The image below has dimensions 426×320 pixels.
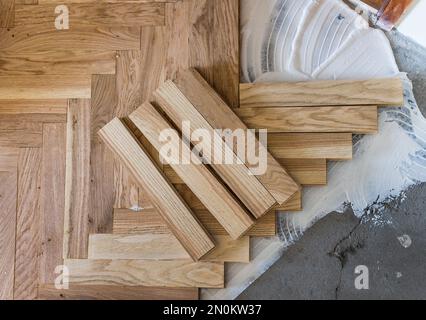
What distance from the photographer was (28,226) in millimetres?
1401

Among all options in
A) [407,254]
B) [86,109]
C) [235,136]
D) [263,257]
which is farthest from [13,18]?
[407,254]

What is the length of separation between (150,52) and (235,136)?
38cm

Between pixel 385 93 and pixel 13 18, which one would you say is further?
pixel 13 18

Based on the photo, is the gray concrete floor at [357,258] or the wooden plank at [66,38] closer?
the gray concrete floor at [357,258]

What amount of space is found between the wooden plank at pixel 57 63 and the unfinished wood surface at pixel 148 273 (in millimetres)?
563

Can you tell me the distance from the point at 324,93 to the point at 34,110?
85cm

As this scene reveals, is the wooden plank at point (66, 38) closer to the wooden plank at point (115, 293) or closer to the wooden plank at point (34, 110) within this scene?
the wooden plank at point (34, 110)

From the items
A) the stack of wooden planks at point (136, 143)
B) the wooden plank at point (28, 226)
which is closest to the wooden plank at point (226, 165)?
the stack of wooden planks at point (136, 143)

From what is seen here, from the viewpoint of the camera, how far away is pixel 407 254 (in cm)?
130

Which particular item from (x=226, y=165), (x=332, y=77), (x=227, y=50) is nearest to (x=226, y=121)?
(x=226, y=165)

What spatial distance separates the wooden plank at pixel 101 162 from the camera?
4.51ft

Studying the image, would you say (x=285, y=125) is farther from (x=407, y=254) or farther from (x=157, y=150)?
(x=407, y=254)

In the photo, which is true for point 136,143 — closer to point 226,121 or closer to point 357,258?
point 226,121

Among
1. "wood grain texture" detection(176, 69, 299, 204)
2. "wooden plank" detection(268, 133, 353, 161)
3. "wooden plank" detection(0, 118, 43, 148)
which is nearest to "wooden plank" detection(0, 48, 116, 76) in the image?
"wooden plank" detection(0, 118, 43, 148)
